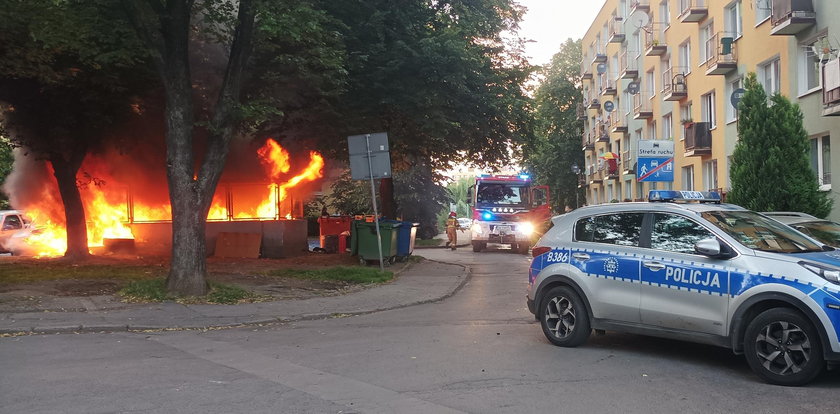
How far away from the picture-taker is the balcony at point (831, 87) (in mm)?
15711

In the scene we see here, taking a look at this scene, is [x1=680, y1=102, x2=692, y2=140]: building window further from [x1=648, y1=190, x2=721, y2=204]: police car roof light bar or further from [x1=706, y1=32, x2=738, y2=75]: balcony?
[x1=648, y1=190, x2=721, y2=204]: police car roof light bar

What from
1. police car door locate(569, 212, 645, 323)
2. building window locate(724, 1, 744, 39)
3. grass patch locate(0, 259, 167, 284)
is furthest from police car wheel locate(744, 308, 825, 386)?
building window locate(724, 1, 744, 39)

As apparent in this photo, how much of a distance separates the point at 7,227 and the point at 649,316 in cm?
2330

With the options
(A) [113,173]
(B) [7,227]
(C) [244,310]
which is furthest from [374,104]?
(B) [7,227]

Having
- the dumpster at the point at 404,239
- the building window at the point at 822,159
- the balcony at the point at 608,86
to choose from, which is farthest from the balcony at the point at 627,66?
the dumpster at the point at 404,239

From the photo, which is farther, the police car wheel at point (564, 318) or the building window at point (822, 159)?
the building window at point (822, 159)

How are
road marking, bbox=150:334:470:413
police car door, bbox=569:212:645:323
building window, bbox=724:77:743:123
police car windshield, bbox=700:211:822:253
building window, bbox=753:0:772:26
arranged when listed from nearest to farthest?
road marking, bbox=150:334:470:413 < police car windshield, bbox=700:211:822:253 < police car door, bbox=569:212:645:323 < building window, bbox=753:0:772:26 < building window, bbox=724:77:743:123

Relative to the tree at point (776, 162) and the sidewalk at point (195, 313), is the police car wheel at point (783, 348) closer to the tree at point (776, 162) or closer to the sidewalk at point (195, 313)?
the sidewalk at point (195, 313)

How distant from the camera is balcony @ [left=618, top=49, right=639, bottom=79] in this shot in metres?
37.2

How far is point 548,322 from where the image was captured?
774 cm

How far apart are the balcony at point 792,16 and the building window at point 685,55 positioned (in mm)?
9918

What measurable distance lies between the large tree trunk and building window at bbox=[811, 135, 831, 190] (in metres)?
19.8

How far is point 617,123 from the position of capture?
4175 cm

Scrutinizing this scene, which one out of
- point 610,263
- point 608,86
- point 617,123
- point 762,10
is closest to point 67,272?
point 610,263
